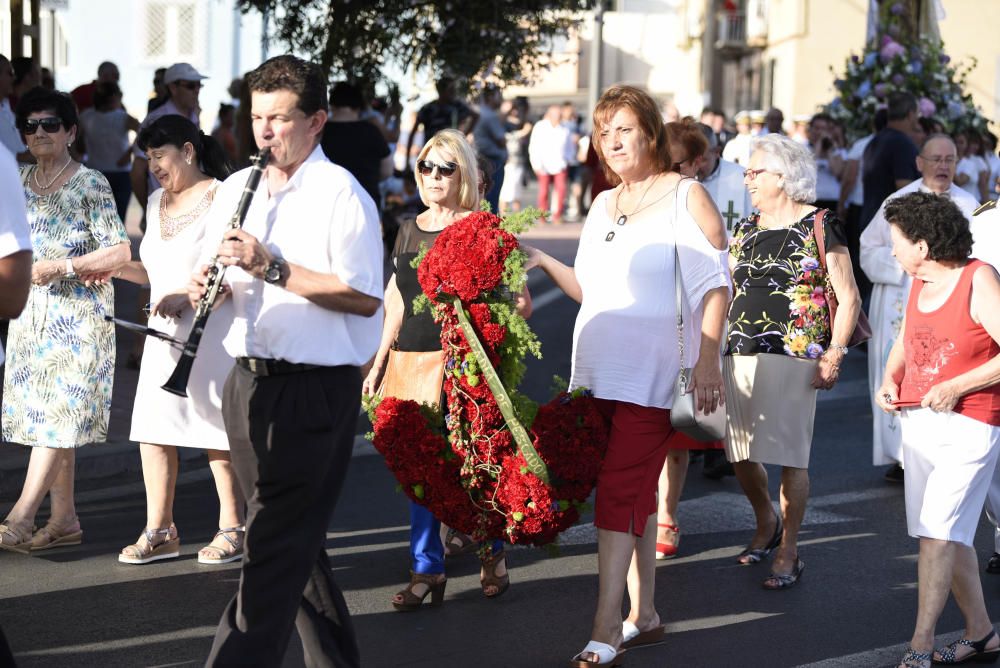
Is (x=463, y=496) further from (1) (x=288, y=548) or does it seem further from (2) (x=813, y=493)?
(2) (x=813, y=493)

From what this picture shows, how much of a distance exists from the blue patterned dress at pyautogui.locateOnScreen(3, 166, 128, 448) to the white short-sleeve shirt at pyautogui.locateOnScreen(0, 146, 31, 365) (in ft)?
8.04

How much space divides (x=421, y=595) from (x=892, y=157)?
684 cm

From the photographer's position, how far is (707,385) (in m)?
5.19

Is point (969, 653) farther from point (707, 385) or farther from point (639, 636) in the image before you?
point (707, 385)

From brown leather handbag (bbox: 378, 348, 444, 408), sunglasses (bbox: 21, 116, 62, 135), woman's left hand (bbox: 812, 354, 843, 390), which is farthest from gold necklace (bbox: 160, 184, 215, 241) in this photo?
woman's left hand (bbox: 812, 354, 843, 390)

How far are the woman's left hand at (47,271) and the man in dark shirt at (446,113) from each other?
28.0ft

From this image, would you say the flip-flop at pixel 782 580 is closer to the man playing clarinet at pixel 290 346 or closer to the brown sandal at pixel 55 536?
the man playing clarinet at pixel 290 346

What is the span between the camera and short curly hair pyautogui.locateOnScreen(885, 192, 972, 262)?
5301mm

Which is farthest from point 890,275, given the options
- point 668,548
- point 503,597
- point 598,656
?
point 598,656

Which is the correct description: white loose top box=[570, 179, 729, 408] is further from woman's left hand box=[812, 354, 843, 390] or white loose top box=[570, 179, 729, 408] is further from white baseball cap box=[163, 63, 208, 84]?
white baseball cap box=[163, 63, 208, 84]

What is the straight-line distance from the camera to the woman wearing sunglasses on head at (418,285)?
235 inches

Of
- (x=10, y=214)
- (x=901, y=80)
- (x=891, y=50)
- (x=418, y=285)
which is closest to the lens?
(x=10, y=214)

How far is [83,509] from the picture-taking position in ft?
24.3

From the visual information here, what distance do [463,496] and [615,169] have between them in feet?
4.38
